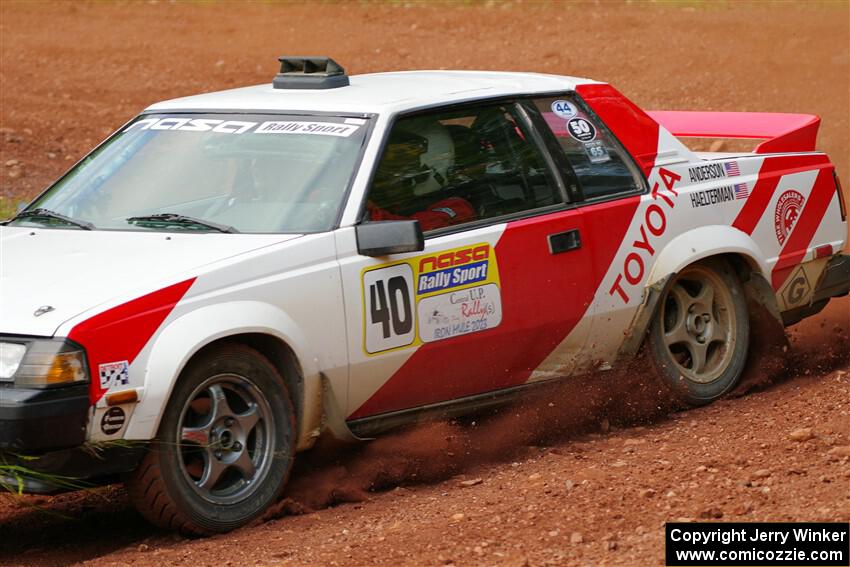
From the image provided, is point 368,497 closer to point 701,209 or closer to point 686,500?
Answer: point 686,500

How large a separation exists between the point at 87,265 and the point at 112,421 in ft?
2.29

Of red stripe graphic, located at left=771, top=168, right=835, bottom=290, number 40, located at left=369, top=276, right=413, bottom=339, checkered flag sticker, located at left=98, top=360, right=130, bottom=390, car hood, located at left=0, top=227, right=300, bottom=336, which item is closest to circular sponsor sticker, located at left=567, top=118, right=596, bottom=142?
red stripe graphic, located at left=771, top=168, right=835, bottom=290

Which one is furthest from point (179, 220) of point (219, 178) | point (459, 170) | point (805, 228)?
point (805, 228)

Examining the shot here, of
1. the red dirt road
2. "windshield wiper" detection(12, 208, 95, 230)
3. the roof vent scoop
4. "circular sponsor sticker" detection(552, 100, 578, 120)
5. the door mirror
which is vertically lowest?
the red dirt road

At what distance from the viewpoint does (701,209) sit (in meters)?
6.80

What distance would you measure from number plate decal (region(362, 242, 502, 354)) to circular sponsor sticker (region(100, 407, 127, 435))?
3.52 ft

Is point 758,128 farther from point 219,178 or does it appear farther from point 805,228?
point 219,178

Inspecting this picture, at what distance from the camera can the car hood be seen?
16.0 ft

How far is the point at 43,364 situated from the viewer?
4.69m

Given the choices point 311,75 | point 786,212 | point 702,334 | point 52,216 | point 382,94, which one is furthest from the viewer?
point 786,212

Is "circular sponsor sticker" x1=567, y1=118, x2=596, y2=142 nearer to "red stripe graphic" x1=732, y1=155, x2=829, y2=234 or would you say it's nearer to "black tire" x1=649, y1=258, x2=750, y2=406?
"black tire" x1=649, y1=258, x2=750, y2=406

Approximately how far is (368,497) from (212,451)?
74cm

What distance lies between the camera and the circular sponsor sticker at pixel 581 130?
6559mm

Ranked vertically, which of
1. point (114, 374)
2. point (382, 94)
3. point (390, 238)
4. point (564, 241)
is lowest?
point (114, 374)
